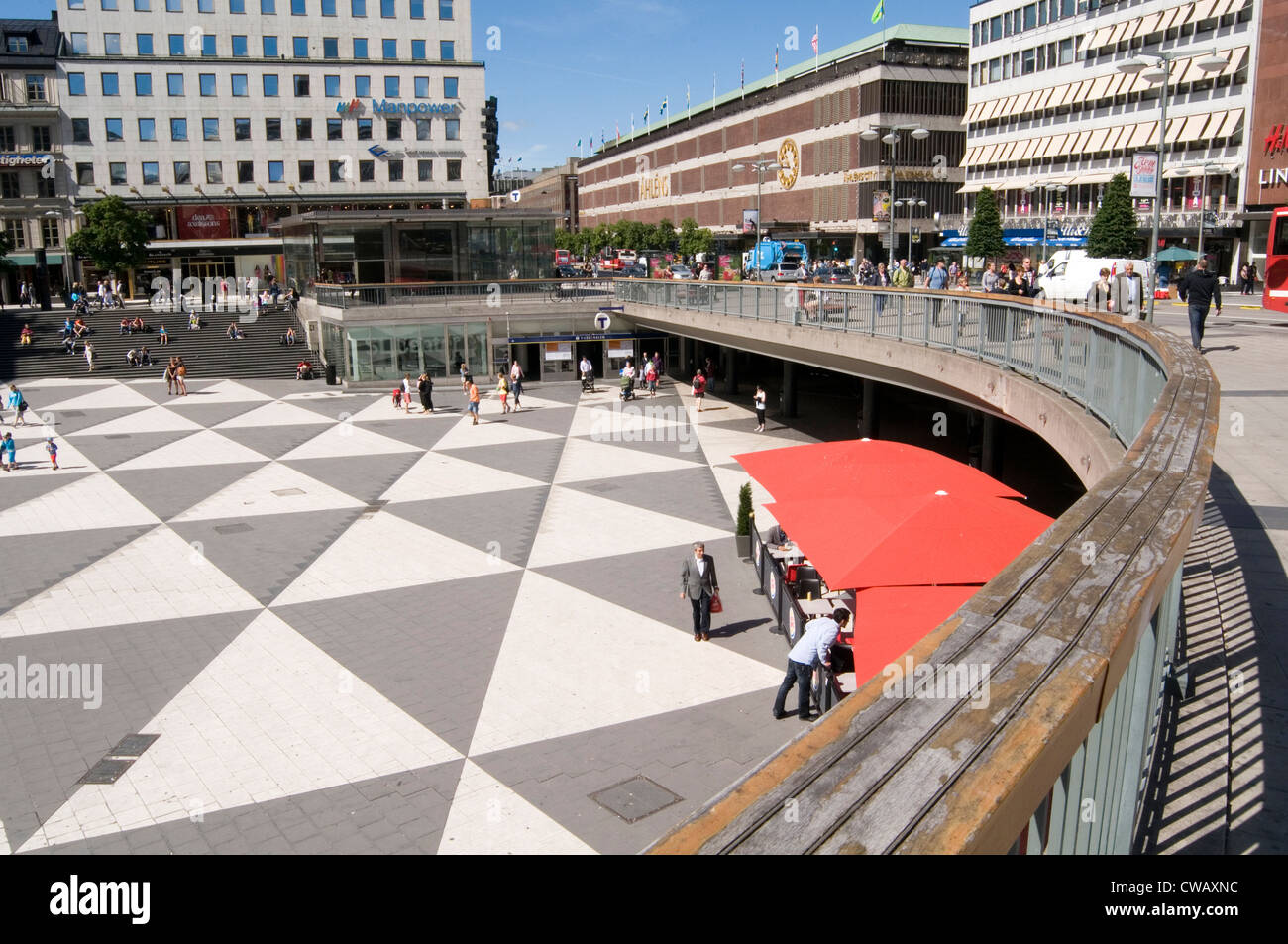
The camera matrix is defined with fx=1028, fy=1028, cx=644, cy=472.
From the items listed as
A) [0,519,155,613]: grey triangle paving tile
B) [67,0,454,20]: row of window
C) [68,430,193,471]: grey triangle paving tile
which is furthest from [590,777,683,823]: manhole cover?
[67,0,454,20]: row of window

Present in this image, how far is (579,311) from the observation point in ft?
145

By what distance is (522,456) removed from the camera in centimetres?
3006

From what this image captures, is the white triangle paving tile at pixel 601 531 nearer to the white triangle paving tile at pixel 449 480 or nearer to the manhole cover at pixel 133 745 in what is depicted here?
the white triangle paving tile at pixel 449 480

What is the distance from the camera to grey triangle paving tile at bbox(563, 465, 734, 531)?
2309cm

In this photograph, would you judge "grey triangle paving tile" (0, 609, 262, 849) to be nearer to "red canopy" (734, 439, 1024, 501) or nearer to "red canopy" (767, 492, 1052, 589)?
"red canopy" (767, 492, 1052, 589)

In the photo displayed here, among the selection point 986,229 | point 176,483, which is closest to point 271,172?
point 176,483

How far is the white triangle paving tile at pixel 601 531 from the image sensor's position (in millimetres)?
20156

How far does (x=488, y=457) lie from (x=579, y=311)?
15.9 m

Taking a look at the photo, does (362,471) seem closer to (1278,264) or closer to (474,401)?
(474,401)

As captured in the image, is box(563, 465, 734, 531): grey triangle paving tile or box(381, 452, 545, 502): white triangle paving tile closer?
box(563, 465, 734, 531): grey triangle paving tile

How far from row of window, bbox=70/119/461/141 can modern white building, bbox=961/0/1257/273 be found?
3658cm

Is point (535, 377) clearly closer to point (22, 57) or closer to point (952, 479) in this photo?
point (952, 479)

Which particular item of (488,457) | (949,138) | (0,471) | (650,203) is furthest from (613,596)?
(650,203)

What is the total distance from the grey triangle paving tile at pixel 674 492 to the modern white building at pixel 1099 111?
114ft
